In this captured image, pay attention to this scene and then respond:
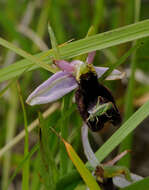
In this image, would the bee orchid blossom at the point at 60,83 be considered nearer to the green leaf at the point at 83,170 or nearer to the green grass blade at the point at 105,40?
the green grass blade at the point at 105,40

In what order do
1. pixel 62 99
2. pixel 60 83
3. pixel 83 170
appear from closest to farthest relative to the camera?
pixel 83 170
pixel 60 83
pixel 62 99

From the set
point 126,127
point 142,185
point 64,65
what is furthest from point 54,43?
point 142,185

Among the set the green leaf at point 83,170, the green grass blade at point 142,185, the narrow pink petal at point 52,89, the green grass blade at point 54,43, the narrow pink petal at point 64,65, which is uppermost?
the green grass blade at point 54,43

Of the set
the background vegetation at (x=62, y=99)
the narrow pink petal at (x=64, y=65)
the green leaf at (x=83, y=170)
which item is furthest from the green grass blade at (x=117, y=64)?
the green leaf at (x=83, y=170)

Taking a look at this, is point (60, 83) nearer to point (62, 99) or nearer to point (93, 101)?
point (93, 101)

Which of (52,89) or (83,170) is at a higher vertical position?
(52,89)
